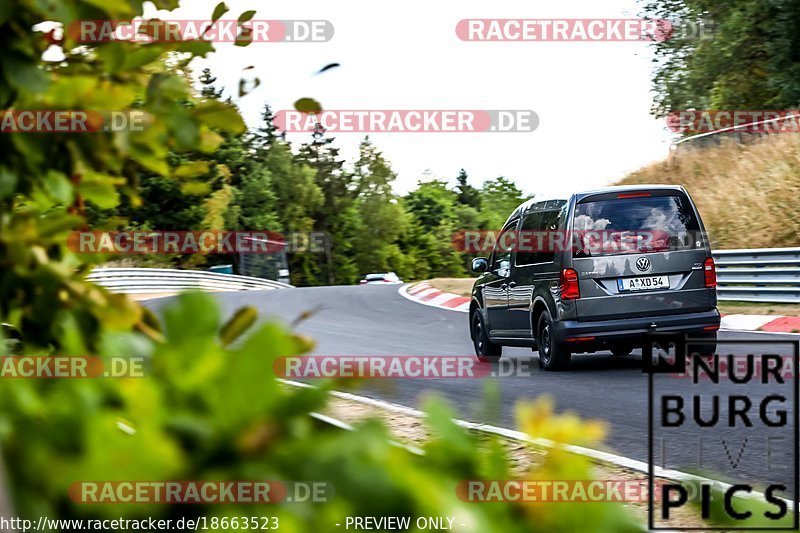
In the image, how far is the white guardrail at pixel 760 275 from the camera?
18.0 meters

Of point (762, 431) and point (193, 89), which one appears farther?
point (762, 431)

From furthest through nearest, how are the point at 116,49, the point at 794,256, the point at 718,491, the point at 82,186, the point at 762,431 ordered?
the point at 794,256 → the point at 762,431 → the point at 82,186 → the point at 116,49 → the point at 718,491

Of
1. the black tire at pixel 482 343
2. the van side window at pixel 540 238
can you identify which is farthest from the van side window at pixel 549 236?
the black tire at pixel 482 343

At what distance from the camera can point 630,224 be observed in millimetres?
11312

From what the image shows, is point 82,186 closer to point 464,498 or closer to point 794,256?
point 464,498

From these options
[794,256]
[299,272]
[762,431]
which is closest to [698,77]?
[794,256]

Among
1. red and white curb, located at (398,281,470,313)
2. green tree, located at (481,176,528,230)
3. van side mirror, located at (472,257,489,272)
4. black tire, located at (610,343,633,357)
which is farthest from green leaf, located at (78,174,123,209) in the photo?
green tree, located at (481,176,528,230)

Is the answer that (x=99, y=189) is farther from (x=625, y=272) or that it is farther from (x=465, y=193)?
(x=465, y=193)

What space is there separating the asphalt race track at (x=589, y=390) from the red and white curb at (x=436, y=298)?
3502mm

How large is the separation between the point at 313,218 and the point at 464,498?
107 meters

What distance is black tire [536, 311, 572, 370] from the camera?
1152cm

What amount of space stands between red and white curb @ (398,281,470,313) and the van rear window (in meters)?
11.0

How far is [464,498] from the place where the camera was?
1.15 m

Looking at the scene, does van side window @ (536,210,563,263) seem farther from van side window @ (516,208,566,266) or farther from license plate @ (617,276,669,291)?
license plate @ (617,276,669,291)
